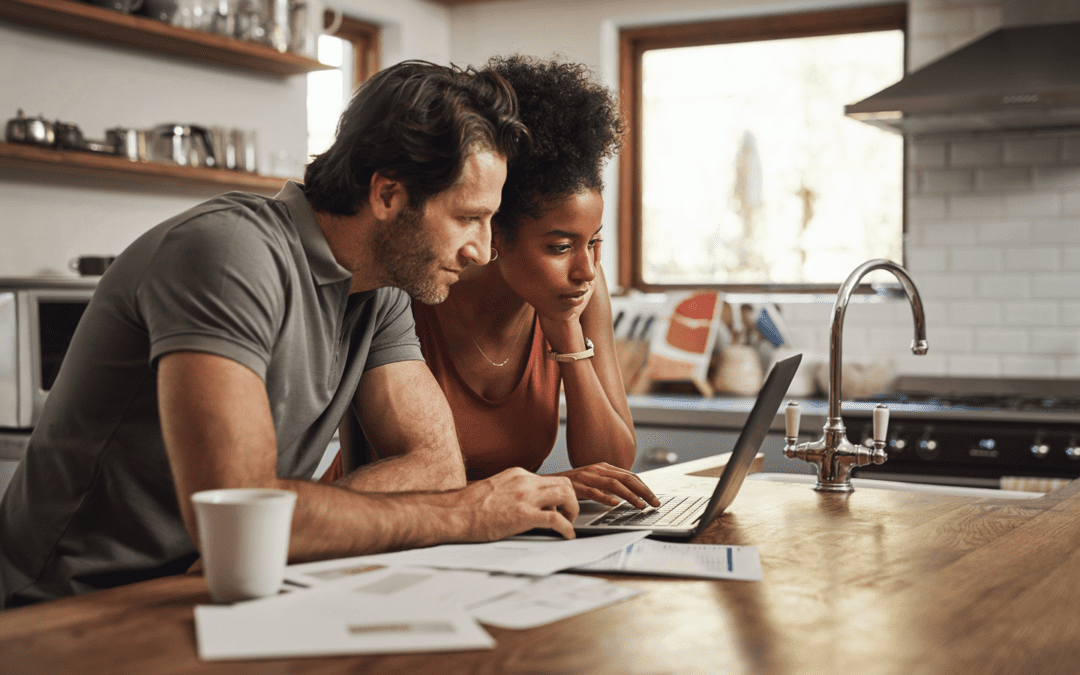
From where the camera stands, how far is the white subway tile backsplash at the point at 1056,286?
12.3 ft

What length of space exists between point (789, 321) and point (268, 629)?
344cm

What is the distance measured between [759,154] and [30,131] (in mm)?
2668

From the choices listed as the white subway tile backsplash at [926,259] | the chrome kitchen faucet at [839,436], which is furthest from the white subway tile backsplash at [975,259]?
the chrome kitchen faucet at [839,436]

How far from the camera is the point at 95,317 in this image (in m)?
1.35

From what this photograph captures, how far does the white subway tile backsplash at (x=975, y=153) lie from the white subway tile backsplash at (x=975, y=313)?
487 mm

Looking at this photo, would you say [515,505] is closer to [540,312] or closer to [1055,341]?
[540,312]

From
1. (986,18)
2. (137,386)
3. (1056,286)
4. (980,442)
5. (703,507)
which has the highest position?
(986,18)

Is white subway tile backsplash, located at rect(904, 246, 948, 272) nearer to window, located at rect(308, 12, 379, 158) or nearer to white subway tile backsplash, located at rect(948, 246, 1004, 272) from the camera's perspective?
white subway tile backsplash, located at rect(948, 246, 1004, 272)

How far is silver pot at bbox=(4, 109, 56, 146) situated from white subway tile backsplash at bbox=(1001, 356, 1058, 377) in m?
3.20

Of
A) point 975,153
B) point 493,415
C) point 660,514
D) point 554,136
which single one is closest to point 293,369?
point 660,514

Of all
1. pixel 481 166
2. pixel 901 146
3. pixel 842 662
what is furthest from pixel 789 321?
pixel 842 662

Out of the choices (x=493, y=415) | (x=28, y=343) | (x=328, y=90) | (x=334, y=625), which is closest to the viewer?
(x=334, y=625)

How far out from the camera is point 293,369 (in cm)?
145

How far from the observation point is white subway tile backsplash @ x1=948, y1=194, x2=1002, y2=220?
3.82m
